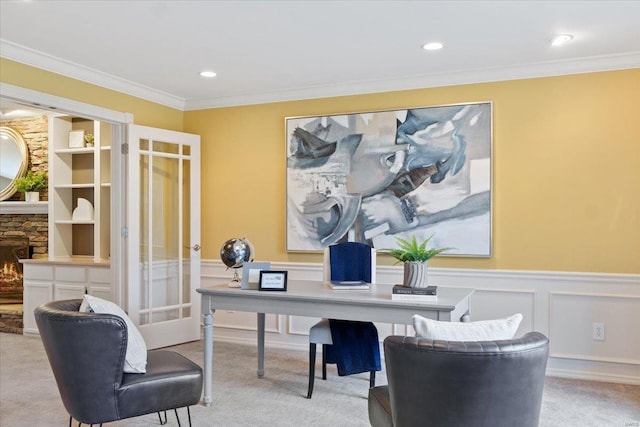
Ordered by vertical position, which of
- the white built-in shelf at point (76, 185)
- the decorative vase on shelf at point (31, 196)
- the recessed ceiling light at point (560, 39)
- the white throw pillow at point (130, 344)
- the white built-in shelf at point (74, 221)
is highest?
the recessed ceiling light at point (560, 39)

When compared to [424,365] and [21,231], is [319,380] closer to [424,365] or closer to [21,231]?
[424,365]

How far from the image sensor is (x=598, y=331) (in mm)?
3984

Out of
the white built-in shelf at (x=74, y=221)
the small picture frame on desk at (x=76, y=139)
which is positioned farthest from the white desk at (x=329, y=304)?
the small picture frame on desk at (x=76, y=139)

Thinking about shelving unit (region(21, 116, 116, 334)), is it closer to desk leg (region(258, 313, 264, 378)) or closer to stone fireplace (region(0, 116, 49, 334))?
stone fireplace (region(0, 116, 49, 334))

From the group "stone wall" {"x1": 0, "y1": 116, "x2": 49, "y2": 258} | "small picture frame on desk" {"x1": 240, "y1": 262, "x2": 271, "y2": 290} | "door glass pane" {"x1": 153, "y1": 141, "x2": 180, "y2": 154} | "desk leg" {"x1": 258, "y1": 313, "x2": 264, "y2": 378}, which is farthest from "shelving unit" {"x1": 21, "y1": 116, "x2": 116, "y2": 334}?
"small picture frame on desk" {"x1": 240, "y1": 262, "x2": 271, "y2": 290}

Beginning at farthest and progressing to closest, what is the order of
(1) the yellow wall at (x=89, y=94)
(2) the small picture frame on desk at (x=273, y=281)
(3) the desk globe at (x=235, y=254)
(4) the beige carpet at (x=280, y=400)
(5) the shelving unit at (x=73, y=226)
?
(5) the shelving unit at (x=73, y=226) < (1) the yellow wall at (x=89, y=94) < (3) the desk globe at (x=235, y=254) < (2) the small picture frame on desk at (x=273, y=281) < (4) the beige carpet at (x=280, y=400)

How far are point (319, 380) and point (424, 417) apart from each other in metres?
2.12

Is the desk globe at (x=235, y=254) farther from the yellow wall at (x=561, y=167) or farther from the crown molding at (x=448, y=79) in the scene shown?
the crown molding at (x=448, y=79)

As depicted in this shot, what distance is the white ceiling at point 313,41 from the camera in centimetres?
309

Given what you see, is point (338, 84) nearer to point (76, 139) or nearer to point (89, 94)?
point (89, 94)

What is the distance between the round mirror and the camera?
620 cm

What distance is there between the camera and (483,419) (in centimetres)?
186

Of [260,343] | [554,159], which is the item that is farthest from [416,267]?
[554,159]

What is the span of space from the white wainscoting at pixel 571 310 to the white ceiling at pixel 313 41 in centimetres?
161
